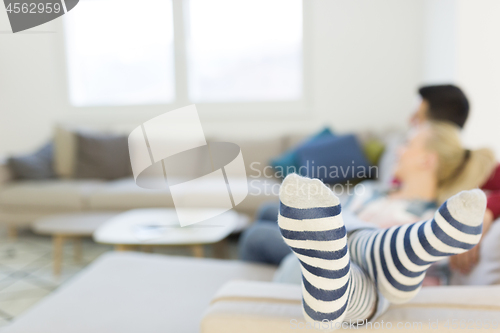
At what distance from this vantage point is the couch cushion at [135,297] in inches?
32.7

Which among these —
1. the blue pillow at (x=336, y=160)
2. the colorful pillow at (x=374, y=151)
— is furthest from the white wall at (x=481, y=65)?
the blue pillow at (x=336, y=160)

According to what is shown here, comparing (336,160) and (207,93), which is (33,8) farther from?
(207,93)

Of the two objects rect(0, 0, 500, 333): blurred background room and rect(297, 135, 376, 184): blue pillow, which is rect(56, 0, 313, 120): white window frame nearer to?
rect(0, 0, 500, 333): blurred background room

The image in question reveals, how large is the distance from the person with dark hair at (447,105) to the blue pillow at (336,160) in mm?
1188

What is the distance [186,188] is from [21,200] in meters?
1.10

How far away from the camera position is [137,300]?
940 millimetres

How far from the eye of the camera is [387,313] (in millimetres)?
591

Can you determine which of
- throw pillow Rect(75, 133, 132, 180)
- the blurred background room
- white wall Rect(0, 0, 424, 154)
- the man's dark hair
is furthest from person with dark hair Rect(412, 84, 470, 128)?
throw pillow Rect(75, 133, 132, 180)

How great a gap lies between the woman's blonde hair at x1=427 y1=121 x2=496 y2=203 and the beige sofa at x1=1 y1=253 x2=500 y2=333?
493 mm

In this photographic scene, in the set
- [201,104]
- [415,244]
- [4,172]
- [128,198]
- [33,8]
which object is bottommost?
[128,198]

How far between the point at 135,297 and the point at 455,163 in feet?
3.14

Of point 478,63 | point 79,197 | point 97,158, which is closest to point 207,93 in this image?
point 97,158

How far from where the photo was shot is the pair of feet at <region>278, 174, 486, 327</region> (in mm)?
448

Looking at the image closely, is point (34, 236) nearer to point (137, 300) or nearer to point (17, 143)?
point (17, 143)
